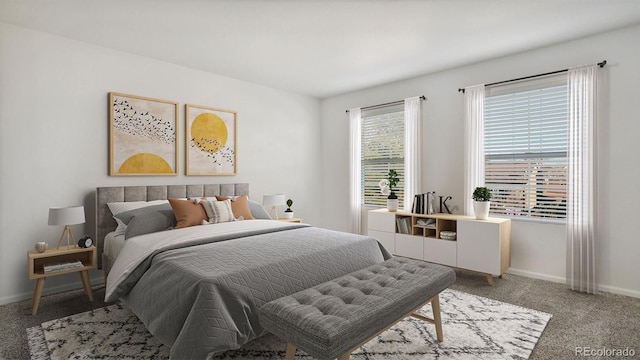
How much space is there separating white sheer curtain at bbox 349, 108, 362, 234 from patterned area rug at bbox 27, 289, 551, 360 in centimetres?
258

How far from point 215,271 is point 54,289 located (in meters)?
2.38

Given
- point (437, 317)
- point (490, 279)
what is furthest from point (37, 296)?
point (490, 279)

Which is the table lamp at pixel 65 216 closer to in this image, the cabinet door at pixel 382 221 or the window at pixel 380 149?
the cabinet door at pixel 382 221

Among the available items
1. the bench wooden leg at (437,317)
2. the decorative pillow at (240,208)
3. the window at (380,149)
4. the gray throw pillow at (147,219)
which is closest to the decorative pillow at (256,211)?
the decorative pillow at (240,208)

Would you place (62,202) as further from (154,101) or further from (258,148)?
(258,148)

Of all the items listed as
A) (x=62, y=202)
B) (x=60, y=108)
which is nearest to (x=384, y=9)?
(x=60, y=108)

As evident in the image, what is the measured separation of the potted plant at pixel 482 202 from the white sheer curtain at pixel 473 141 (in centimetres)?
29

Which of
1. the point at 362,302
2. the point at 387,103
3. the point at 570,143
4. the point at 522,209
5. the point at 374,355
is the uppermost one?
the point at 387,103

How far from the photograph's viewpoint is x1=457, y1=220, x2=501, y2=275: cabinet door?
3.53 metres

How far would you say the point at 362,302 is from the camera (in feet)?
6.01

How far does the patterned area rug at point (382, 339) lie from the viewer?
2174 mm

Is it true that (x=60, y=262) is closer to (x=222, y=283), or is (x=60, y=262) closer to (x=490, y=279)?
(x=222, y=283)

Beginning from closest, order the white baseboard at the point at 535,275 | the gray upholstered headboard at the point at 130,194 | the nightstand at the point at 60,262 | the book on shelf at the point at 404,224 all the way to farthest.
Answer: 1. the nightstand at the point at 60,262
2. the gray upholstered headboard at the point at 130,194
3. the white baseboard at the point at 535,275
4. the book on shelf at the point at 404,224

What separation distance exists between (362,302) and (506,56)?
3.47 m
